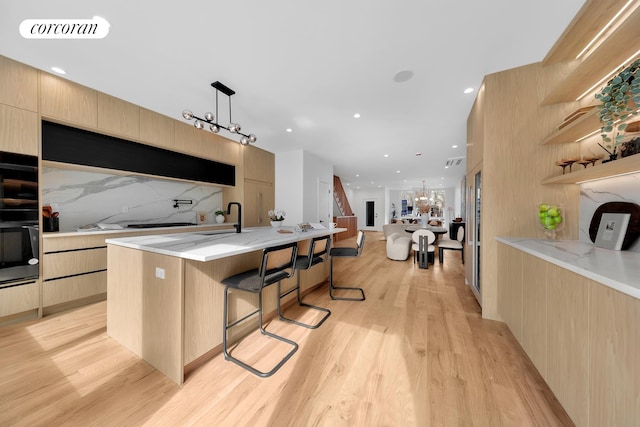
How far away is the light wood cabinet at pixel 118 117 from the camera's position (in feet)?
9.32

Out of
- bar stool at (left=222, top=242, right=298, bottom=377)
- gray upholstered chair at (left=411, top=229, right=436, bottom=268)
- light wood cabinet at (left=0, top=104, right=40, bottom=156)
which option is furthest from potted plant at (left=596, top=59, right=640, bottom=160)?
light wood cabinet at (left=0, top=104, right=40, bottom=156)

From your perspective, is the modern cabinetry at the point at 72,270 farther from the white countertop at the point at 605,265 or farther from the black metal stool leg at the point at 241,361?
the white countertop at the point at 605,265

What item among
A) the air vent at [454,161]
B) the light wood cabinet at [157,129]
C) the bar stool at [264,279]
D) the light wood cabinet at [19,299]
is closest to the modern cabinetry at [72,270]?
the light wood cabinet at [19,299]

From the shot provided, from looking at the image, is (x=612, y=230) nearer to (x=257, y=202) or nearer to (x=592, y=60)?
(x=592, y=60)

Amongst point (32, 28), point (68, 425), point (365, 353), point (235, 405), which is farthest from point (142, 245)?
point (32, 28)

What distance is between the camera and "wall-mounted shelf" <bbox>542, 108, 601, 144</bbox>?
4.97 feet

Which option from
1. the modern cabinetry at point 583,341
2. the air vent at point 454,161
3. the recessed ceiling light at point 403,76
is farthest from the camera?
the air vent at point 454,161

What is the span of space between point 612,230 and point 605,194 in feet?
1.43

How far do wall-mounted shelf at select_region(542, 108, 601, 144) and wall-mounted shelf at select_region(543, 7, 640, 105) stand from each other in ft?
1.12

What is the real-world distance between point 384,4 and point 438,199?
11984mm

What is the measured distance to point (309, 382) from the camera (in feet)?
4.87

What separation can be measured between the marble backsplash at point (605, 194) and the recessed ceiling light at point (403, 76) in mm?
1937


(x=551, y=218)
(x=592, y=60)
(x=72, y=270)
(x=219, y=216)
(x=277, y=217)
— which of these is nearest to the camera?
(x=592, y=60)

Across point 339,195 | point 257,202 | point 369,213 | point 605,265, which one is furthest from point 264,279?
point 369,213
